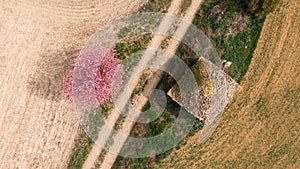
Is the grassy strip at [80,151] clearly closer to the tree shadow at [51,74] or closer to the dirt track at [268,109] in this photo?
the tree shadow at [51,74]

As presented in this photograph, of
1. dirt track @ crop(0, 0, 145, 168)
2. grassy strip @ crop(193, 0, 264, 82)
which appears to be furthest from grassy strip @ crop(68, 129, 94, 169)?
grassy strip @ crop(193, 0, 264, 82)

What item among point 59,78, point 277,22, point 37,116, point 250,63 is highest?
point 277,22

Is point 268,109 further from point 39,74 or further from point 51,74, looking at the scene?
point 39,74

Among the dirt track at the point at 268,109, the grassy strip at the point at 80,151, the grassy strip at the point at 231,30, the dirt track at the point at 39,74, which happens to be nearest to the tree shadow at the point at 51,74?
the dirt track at the point at 39,74

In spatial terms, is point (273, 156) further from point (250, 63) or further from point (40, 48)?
point (40, 48)

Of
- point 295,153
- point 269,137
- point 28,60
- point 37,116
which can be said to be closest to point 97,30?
point 28,60

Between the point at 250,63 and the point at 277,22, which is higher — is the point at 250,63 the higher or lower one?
the lower one
